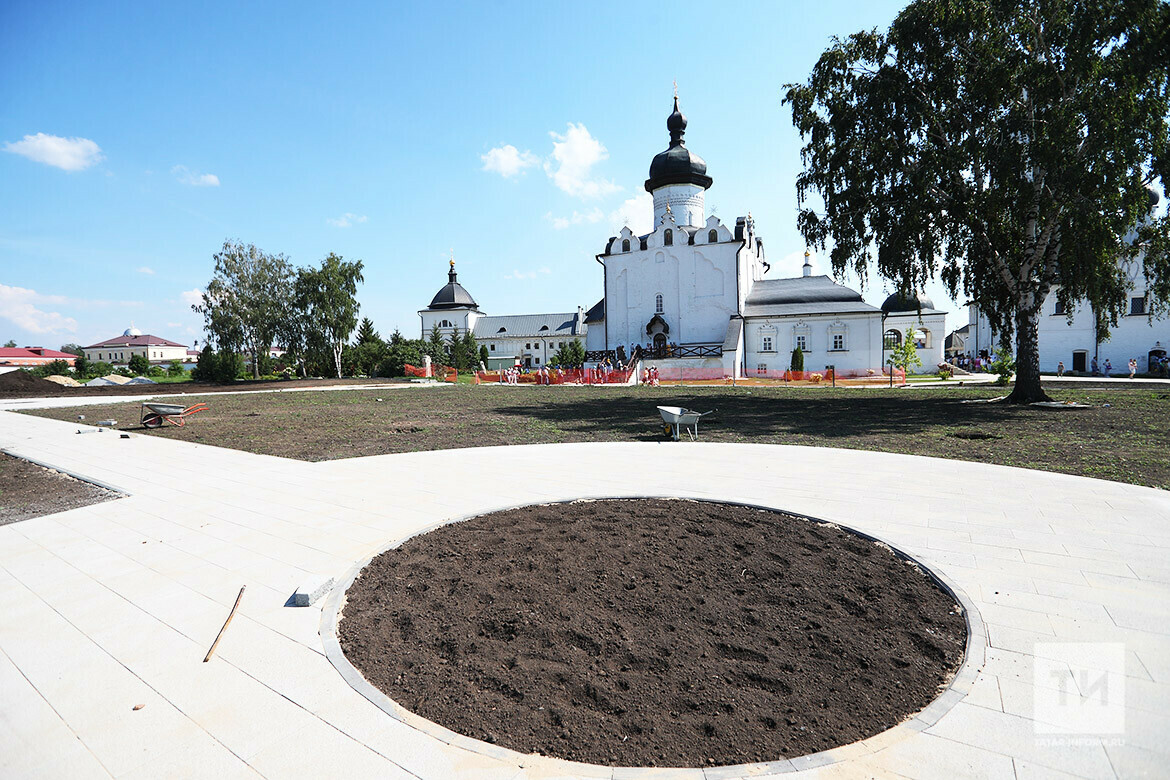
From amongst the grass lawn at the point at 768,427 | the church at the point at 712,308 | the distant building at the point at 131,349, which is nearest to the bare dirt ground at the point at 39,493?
the grass lawn at the point at 768,427

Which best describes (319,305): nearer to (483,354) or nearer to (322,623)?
(483,354)

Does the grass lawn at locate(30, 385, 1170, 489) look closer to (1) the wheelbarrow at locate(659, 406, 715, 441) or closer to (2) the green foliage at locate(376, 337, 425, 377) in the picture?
(1) the wheelbarrow at locate(659, 406, 715, 441)

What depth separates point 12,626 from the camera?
3.51 meters

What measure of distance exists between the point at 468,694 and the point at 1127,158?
19176 mm

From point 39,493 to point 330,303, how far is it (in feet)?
130

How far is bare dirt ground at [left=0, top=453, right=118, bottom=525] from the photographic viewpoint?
247 inches

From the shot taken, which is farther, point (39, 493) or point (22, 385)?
point (22, 385)

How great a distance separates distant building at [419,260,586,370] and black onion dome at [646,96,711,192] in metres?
26.8

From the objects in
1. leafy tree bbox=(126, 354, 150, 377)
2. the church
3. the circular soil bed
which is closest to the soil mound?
leafy tree bbox=(126, 354, 150, 377)

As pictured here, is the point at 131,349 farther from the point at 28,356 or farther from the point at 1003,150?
the point at 1003,150

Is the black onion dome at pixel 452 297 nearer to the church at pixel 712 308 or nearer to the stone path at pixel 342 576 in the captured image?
the church at pixel 712 308

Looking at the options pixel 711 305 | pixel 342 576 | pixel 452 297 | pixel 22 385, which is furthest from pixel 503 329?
pixel 342 576

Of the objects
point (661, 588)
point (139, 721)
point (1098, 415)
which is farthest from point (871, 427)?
point (139, 721)

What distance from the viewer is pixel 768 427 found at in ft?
42.3
